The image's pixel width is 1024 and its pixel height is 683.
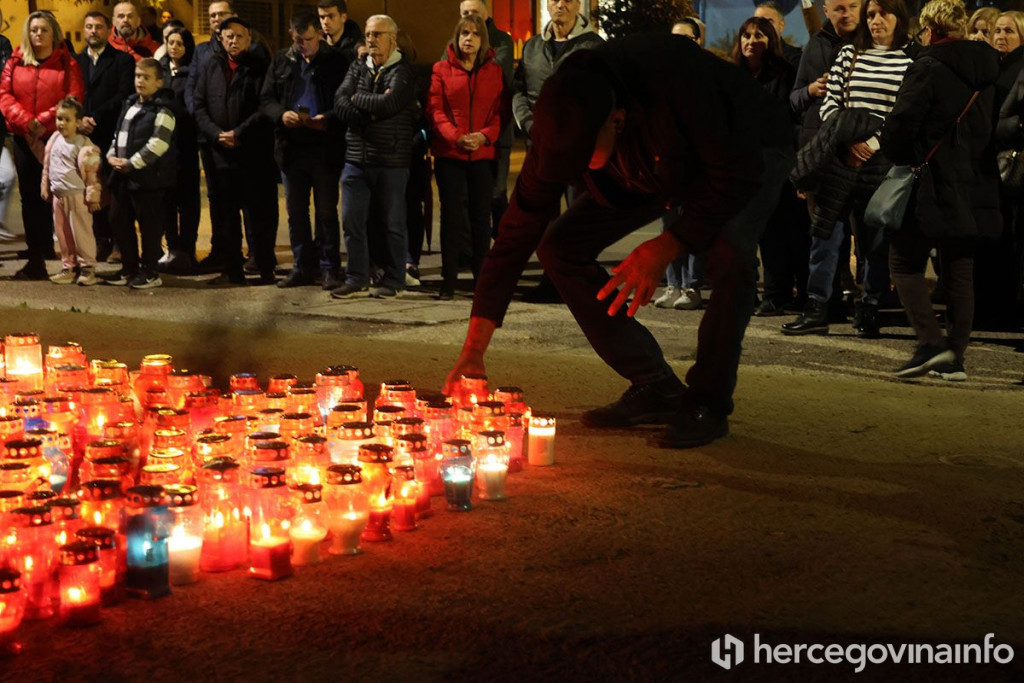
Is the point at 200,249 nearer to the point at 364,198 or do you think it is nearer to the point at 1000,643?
the point at 364,198

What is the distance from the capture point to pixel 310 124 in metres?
11.0

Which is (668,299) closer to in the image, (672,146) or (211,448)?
(672,146)

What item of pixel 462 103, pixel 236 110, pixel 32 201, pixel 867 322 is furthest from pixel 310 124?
pixel 867 322

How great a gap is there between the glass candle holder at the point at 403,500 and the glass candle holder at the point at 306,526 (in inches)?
14.7

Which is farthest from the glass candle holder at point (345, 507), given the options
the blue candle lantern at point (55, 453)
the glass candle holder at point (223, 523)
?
the blue candle lantern at point (55, 453)

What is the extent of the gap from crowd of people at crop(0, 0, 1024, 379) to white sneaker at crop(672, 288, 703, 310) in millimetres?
14

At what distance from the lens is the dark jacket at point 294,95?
438 inches

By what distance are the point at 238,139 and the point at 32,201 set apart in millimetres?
2093

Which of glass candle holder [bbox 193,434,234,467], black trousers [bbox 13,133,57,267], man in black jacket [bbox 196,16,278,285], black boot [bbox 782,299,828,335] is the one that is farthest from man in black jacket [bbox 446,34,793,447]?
black trousers [bbox 13,133,57,267]

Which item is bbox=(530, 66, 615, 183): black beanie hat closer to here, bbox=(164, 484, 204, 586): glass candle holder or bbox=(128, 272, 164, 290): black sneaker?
bbox=(164, 484, 204, 586): glass candle holder

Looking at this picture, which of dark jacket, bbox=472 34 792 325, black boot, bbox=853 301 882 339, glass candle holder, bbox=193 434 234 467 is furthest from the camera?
black boot, bbox=853 301 882 339

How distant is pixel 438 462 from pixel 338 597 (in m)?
1.04

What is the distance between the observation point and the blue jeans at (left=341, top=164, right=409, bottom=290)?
35.3 ft

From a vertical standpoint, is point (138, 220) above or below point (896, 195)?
below
